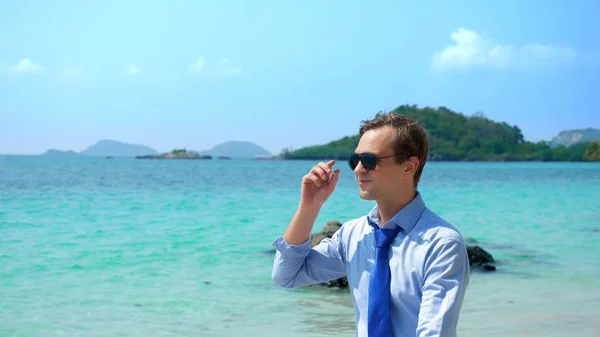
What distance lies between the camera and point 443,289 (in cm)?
259

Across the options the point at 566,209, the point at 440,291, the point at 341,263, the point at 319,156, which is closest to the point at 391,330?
the point at 440,291

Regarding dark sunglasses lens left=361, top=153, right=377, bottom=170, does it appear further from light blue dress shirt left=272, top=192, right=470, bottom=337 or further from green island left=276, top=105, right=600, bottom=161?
green island left=276, top=105, right=600, bottom=161

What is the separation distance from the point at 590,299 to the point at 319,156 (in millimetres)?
183007

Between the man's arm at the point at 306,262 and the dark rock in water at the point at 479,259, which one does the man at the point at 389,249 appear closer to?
the man's arm at the point at 306,262

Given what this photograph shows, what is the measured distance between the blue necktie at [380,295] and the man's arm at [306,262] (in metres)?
0.34

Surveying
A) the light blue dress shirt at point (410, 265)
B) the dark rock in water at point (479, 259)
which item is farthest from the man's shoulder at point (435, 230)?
the dark rock in water at point (479, 259)

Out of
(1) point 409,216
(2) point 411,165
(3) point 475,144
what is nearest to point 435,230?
(1) point 409,216

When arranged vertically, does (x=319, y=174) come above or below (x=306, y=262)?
above

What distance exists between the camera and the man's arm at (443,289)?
2545 millimetres

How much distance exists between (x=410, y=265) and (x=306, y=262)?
55 centimetres

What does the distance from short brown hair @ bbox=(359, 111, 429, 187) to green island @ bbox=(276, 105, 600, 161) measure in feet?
526

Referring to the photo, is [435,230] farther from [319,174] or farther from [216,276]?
[216,276]

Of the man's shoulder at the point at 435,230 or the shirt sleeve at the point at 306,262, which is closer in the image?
the man's shoulder at the point at 435,230

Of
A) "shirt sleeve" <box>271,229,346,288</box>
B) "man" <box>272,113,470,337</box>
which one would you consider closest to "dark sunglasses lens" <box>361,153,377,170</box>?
"man" <box>272,113,470,337</box>
